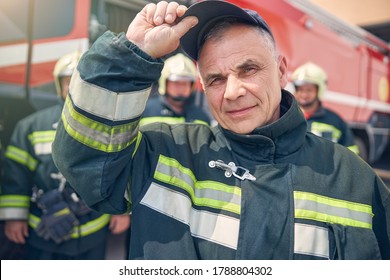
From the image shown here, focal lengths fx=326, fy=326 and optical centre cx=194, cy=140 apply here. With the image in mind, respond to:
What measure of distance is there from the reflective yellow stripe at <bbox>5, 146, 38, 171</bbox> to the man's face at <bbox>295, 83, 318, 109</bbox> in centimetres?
172

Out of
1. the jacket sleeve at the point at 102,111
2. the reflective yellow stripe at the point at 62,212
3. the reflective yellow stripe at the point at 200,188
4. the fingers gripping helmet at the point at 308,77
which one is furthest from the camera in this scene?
the fingers gripping helmet at the point at 308,77

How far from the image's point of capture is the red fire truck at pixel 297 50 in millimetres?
1531

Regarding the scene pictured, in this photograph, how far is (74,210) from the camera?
58.9 inches

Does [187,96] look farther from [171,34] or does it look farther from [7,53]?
[171,34]

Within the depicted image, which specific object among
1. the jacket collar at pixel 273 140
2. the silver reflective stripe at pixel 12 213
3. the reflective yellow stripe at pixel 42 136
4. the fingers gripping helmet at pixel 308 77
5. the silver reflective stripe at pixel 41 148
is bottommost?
the silver reflective stripe at pixel 12 213

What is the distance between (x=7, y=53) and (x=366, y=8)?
6.39ft

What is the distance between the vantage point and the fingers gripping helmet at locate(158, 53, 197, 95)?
214 centimetres

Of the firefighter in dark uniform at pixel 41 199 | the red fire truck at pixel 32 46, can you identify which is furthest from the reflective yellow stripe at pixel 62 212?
the red fire truck at pixel 32 46

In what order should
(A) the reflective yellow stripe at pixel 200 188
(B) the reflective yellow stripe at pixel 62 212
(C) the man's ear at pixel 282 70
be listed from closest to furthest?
(A) the reflective yellow stripe at pixel 200 188 < (C) the man's ear at pixel 282 70 < (B) the reflective yellow stripe at pixel 62 212

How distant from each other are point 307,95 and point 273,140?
166cm

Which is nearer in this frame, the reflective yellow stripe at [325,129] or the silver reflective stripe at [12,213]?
the silver reflective stripe at [12,213]

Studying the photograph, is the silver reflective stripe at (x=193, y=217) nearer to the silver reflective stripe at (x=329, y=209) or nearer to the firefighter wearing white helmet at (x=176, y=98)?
the silver reflective stripe at (x=329, y=209)

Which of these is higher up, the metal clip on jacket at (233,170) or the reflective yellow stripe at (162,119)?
the metal clip on jacket at (233,170)

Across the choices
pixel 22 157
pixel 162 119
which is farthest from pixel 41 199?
pixel 162 119
